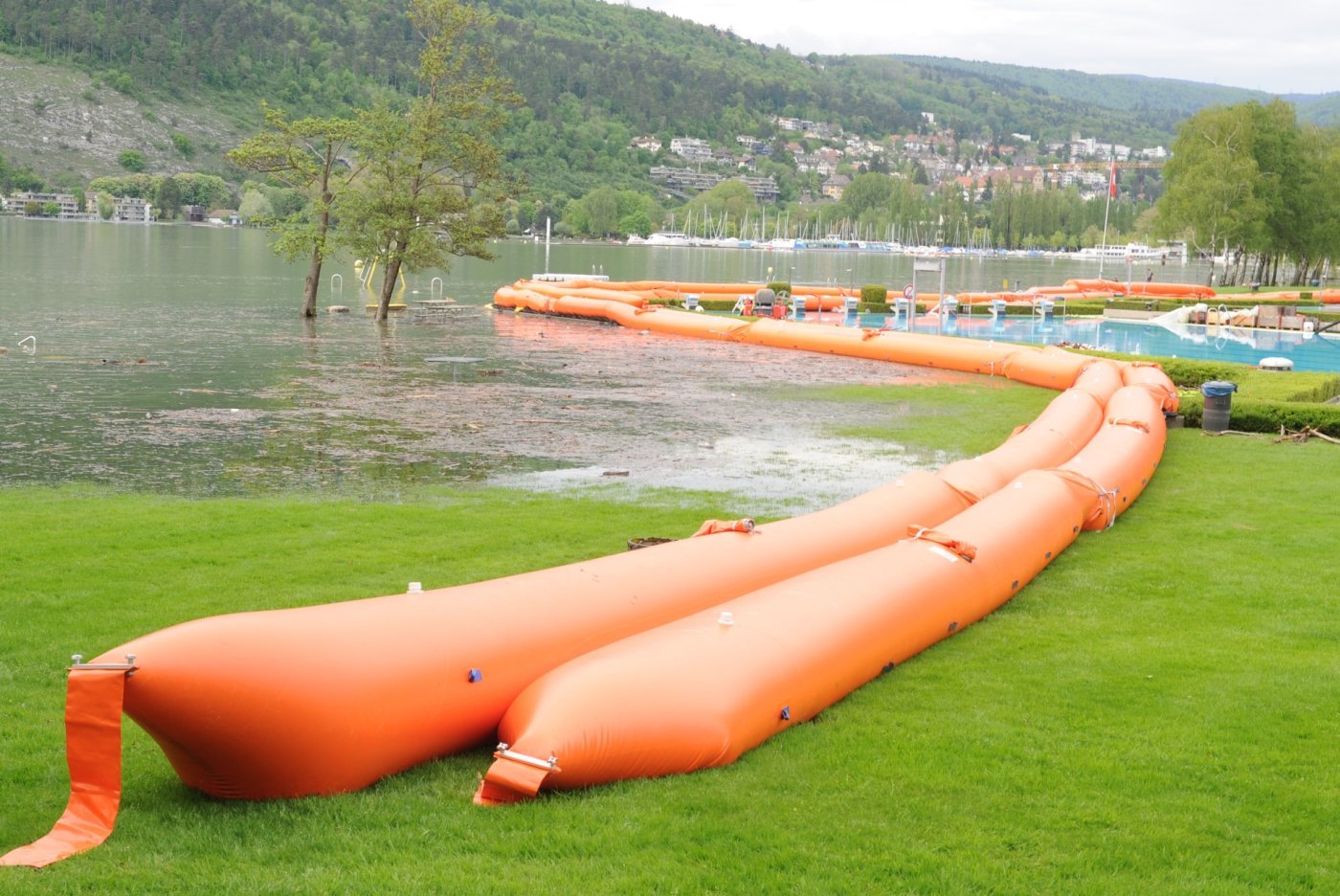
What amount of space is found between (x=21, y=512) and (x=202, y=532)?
2054mm

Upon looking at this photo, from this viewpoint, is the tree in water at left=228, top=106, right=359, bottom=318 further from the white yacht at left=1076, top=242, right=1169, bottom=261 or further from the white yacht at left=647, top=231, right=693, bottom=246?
A: the white yacht at left=647, top=231, right=693, bottom=246

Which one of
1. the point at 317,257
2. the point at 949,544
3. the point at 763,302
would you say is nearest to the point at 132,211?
the point at 317,257

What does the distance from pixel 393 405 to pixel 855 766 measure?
16.3 metres

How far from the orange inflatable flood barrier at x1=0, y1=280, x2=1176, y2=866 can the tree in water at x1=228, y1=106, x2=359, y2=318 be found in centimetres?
2953

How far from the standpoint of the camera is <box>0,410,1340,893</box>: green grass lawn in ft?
18.2

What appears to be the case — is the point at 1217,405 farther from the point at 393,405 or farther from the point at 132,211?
the point at 132,211

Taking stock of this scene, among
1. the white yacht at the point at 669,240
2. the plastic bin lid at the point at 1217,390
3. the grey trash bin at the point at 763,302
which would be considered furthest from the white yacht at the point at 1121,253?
the plastic bin lid at the point at 1217,390

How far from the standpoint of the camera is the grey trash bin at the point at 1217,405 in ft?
65.2

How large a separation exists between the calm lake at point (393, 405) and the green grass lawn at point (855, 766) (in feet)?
12.5

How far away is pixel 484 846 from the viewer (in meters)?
5.72

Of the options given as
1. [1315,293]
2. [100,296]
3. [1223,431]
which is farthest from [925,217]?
[1223,431]

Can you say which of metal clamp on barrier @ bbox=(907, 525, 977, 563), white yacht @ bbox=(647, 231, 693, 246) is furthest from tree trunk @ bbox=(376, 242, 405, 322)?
white yacht @ bbox=(647, 231, 693, 246)

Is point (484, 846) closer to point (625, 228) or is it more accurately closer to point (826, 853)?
point (826, 853)

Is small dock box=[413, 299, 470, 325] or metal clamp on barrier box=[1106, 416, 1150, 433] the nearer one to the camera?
metal clamp on barrier box=[1106, 416, 1150, 433]
